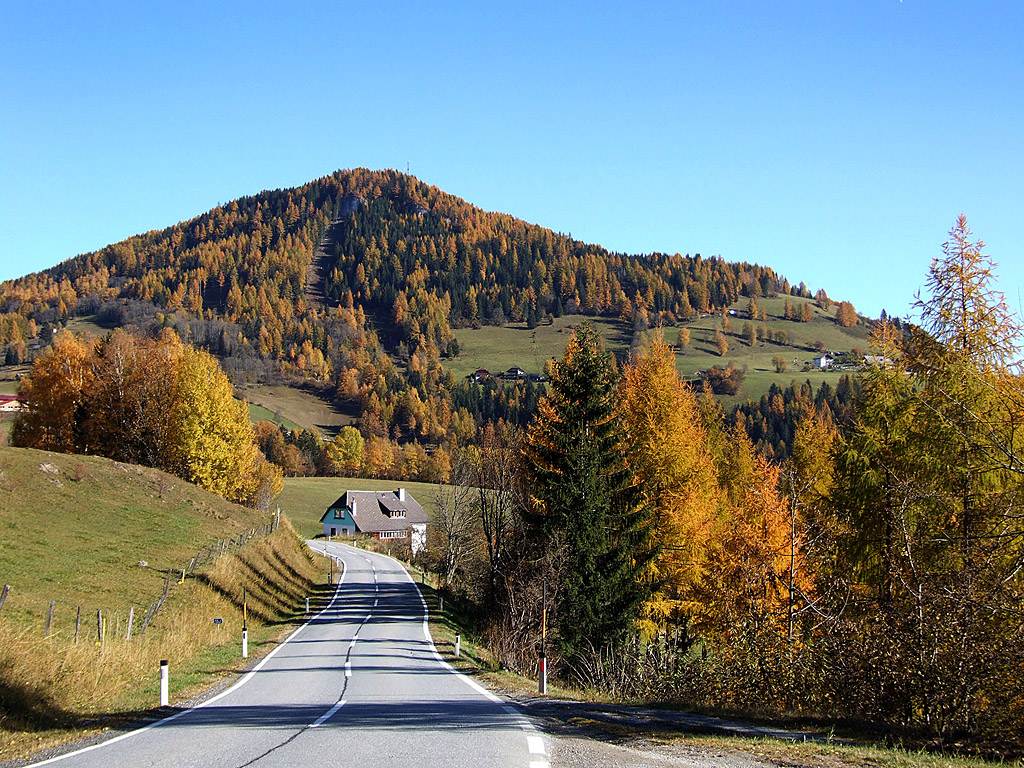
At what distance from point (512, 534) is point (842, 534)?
13299 mm

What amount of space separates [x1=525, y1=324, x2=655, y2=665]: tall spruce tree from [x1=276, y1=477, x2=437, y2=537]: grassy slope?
64.5m

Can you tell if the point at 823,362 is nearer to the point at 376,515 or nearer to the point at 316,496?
the point at 376,515

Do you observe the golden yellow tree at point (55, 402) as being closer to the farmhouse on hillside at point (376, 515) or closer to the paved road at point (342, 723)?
the paved road at point (342, 723)

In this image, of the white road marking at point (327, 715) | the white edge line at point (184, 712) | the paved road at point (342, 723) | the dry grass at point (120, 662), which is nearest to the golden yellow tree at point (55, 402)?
the dry grass at point (120, 662)

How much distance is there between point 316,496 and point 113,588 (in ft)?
292

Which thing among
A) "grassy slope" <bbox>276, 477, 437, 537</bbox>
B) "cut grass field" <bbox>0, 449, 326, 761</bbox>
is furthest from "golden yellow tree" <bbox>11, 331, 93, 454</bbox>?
"grassy slope" <bbox>276, 477, 437, 537</bbox>

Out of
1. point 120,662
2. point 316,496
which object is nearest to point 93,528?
point 120,662

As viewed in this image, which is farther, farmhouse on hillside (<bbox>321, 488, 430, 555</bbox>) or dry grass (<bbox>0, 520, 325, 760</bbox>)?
farmhouse on hillside (<bbox>321, 488, 430, 555</bbox>)

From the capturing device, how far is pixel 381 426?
17762 centimetres

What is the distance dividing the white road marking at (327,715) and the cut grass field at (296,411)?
502 feet

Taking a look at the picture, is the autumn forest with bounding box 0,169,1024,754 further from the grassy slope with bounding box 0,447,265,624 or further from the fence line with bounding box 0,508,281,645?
the grassy slope with bounding box 0,447,265,624

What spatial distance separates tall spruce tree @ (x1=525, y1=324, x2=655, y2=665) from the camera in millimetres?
26188

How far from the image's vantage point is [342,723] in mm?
12258

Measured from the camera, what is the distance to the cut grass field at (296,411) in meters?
170
